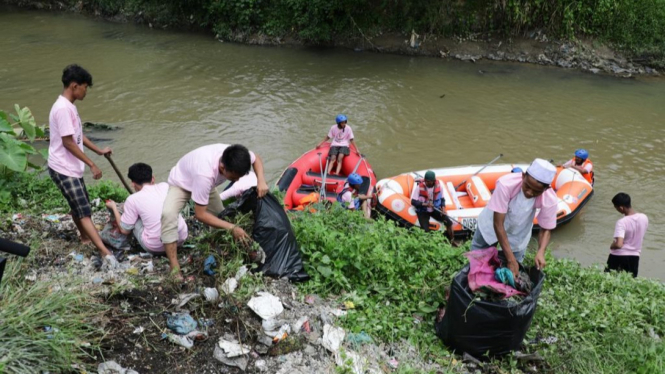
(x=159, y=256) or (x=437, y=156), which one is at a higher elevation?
(x=159, y=256)

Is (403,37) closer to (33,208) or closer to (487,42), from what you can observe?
(487,42)

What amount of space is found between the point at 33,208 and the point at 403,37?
1453cm

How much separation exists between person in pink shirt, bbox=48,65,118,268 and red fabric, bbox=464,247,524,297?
288 centimetres

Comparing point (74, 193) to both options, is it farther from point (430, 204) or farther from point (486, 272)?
point (430, 204)

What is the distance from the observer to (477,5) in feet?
56.6

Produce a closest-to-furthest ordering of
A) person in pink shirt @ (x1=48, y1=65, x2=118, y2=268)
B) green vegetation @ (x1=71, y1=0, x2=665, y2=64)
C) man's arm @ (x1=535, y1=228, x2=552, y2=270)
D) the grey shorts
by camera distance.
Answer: man's arm @ (x1=535, y1=228, x2=552, y2=270)
person in pink shirt @ (x1=48, y1=65, x2=118, y2=268)
the grey shorts
green vegetation @ (x1=71, y1=0, x2=665, y2=64)

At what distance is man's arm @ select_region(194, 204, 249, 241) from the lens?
3.90m

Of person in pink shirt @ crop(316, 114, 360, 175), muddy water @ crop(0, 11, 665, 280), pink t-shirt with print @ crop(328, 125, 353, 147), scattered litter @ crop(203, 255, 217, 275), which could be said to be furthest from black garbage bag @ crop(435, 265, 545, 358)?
pink t-shirt with print @ crop(328, 125, 353, 147)

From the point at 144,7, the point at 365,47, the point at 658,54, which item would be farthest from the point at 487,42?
the point at 144,7

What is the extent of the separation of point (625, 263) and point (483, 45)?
12608 millimetres

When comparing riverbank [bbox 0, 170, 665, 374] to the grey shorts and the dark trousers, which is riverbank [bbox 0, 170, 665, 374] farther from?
the dark trousers

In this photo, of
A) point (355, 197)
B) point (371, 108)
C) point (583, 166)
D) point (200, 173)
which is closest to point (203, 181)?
point (200, 173)

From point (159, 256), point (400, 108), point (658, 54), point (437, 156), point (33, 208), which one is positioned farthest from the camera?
point (658, 54)

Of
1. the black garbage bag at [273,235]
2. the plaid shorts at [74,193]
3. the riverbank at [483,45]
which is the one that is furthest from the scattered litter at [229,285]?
the riverbank at [483,45]
